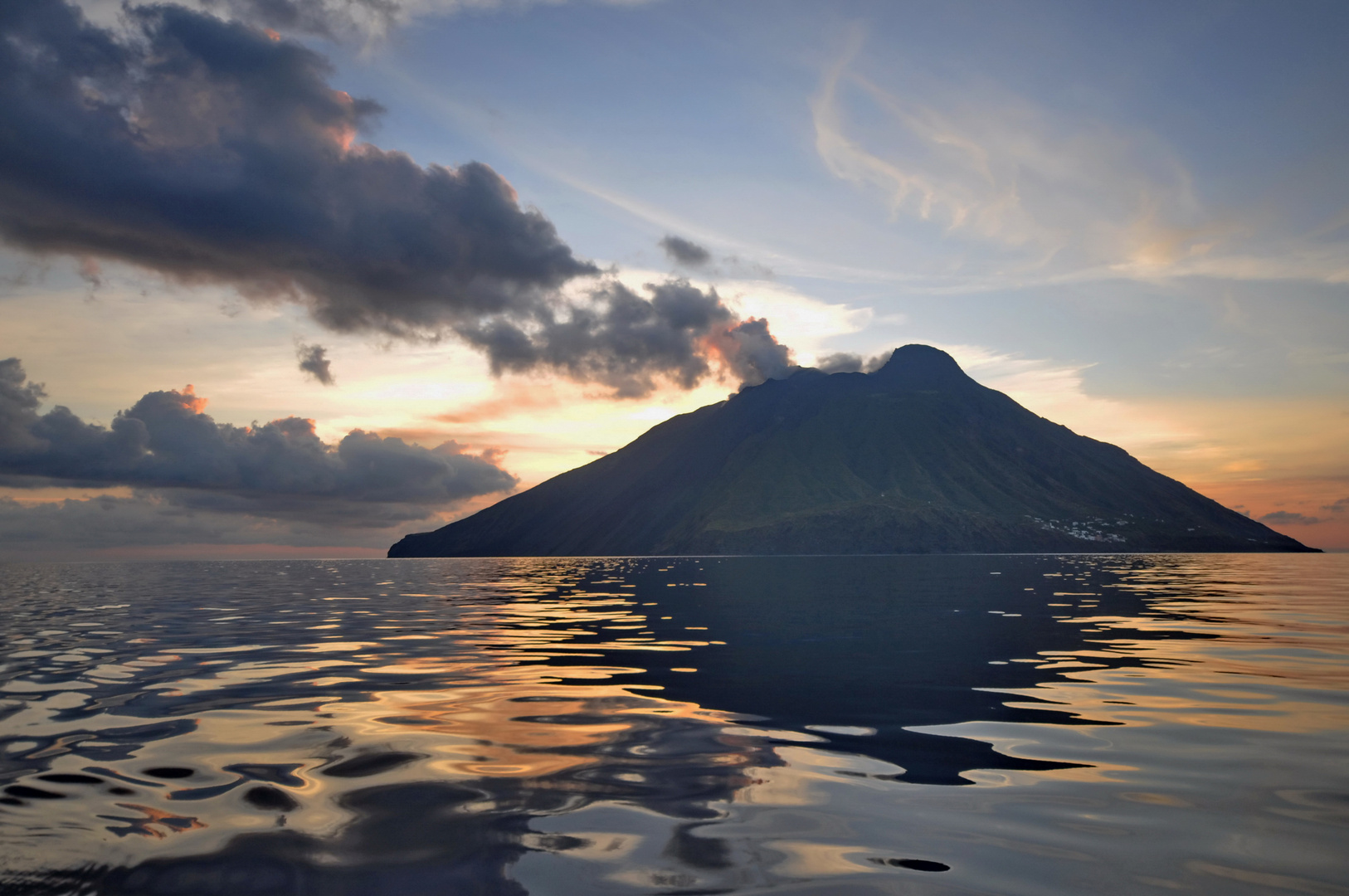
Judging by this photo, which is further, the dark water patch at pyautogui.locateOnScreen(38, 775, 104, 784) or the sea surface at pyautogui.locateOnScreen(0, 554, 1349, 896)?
the dark water patch at pyautogui.locateOnScreen(38, 775, 104, 784)

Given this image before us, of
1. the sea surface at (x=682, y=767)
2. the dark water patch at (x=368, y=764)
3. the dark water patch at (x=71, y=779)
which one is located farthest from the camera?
the dark water patch at (x=368, y=764)

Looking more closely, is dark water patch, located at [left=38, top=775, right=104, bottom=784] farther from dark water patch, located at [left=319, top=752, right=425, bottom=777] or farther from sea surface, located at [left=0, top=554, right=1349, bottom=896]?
dark water patch, located at [left=319, top=752, right=425, bottom=777]

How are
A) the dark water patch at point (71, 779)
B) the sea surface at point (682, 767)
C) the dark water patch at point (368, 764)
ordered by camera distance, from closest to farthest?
the sea surface at point (682, 767), the dark water patch at point (71, 779), the dark water patch at point (368, 764)

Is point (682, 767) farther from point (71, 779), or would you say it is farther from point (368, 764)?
point (71, 779)

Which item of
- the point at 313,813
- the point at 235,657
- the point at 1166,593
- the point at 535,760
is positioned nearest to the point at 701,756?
the point at 535,760

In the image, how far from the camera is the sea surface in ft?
25.7

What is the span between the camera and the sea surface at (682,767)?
7844 mm

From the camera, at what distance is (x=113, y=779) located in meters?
10.9

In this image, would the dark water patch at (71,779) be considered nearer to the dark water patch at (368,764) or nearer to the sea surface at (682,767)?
the sea surface at (682,767)

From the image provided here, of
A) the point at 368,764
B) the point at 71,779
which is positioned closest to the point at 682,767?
the point at 368,764

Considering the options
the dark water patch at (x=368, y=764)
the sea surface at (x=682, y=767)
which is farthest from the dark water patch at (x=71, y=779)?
the dark water patch at (x=368, y=764)

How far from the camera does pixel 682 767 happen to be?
462 inches

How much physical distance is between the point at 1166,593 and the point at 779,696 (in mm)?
50251

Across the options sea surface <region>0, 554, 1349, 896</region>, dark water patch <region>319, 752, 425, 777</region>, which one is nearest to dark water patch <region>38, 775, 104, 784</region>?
sea surface <region>0, 554, 1349, 896</region>
